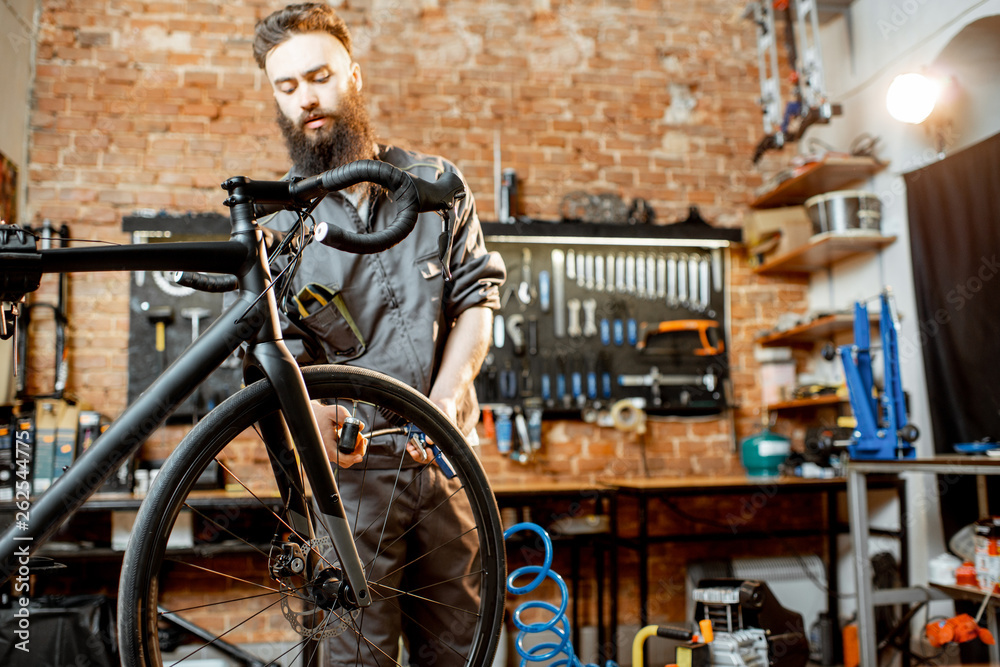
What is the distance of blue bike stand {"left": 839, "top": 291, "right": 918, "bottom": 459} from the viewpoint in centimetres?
255

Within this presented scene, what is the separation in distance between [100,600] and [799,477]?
9.36 feet

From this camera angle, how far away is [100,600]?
107 inches

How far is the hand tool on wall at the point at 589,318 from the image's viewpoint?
3.68 metres

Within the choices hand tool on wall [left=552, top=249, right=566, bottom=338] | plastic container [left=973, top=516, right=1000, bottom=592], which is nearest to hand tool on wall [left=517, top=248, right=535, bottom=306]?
hand tool on wall [left=552, top=249, right=566, bottom=338]

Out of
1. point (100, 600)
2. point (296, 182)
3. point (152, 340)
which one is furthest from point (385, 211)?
point (152, 340)

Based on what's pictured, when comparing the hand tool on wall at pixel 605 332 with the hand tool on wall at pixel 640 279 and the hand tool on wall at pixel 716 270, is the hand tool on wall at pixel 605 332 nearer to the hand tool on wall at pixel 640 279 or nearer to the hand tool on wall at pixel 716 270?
the hand tool on wall at pixel 640 279

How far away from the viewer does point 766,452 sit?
347 centimetres

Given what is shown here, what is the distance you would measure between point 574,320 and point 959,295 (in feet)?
5.29

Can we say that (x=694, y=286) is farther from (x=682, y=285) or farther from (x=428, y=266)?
(x=428, y=266)

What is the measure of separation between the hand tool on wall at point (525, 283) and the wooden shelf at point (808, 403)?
1335 millimetres

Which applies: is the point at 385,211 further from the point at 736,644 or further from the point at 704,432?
the point at 704,432

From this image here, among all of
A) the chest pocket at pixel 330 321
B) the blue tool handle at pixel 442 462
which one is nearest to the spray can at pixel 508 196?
the chest pocket at pixel 330 321

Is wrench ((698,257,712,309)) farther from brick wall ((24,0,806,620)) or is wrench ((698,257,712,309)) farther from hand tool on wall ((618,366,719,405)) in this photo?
hand tool on wall ((618,366,719,405))

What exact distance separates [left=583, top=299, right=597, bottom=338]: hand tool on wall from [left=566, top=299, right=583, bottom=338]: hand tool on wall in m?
0.03
